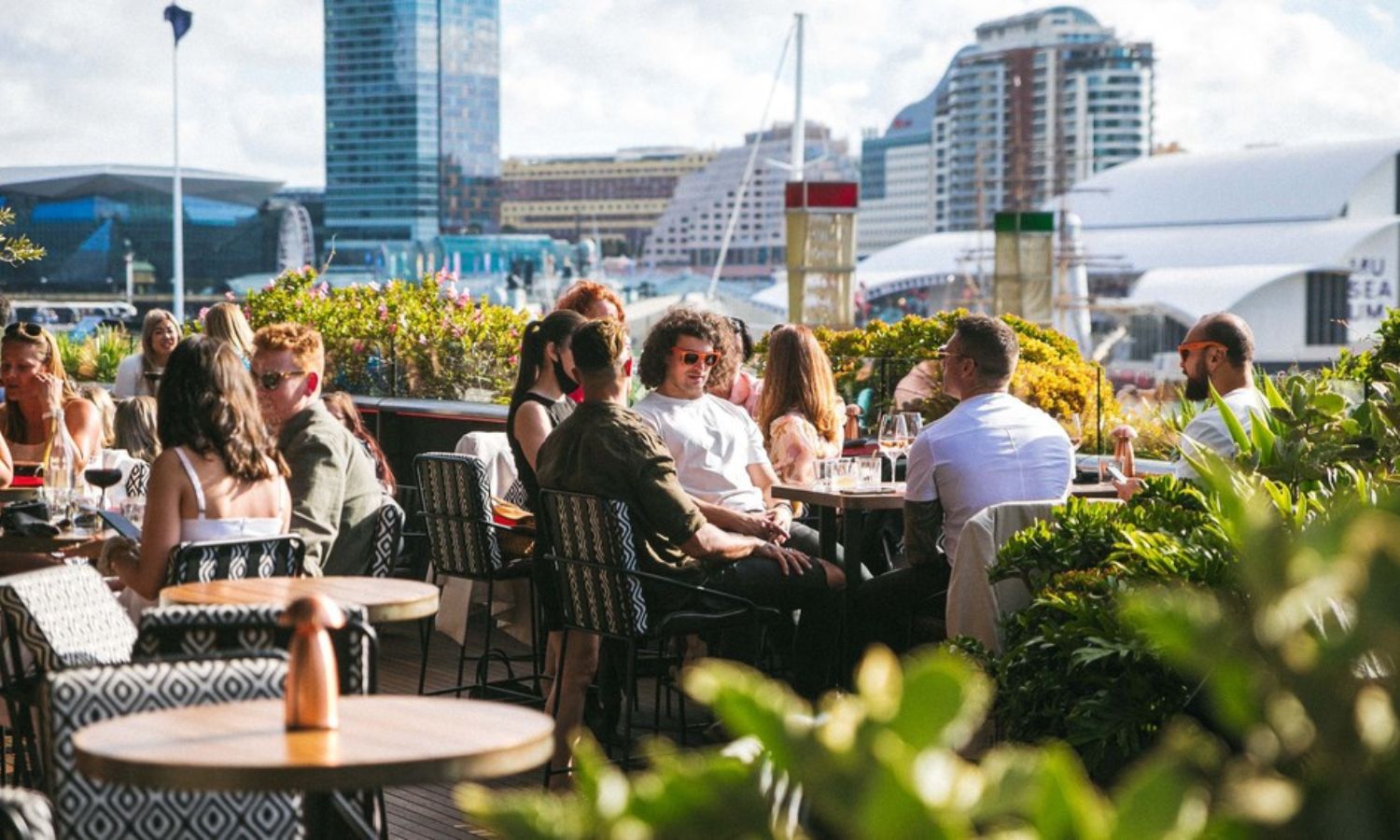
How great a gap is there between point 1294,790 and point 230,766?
1.79 m

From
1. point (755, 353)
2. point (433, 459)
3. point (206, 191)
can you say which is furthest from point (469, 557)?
point (206, 191)

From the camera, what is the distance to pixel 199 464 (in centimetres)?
421

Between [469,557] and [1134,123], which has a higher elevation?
[1134,123]

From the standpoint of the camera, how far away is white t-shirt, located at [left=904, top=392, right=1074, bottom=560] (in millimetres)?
5512

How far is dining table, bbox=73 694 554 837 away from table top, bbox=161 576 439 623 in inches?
35.2

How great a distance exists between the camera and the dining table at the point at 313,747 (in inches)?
98.6

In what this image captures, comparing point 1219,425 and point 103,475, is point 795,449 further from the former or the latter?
point 103,475

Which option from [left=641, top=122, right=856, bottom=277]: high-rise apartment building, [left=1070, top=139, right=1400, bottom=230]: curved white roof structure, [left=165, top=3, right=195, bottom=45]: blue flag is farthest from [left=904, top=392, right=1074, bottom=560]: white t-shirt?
[left=641, top=122, right=856, bottom=277]: high-rise apartment building

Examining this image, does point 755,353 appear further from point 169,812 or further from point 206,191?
point 206,191

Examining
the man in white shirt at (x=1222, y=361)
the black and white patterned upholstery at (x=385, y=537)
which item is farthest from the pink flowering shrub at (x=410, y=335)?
the black and white patterned upholstery at (x=385, y=537)

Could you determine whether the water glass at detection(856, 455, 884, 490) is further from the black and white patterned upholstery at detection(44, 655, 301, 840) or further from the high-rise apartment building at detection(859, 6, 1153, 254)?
the high-rise apartment building at detection(859, 6, 1153, 254)

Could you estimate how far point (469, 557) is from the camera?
6297mm

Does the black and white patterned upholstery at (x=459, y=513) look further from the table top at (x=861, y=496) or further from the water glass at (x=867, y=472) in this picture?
the water glass at (x=867, y=472)

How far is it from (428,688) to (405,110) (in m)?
150
